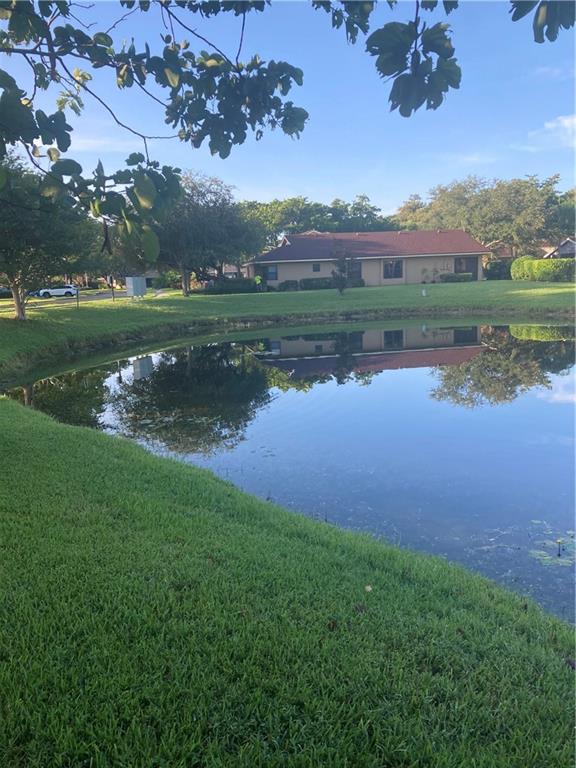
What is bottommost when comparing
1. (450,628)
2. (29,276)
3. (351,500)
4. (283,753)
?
(351,500)

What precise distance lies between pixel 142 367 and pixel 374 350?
8561 millimetres

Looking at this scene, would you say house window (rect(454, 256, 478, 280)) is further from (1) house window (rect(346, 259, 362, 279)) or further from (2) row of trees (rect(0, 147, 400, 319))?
(2) row of trees (rect(0, 147, 400, 319))

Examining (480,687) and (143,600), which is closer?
(480,687)

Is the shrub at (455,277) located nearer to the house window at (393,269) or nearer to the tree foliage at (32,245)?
the house window at (393,269)

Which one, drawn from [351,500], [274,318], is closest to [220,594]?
[351,500]

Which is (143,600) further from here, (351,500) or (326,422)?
(326,422)

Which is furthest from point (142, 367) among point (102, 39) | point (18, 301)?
point (102, 39)

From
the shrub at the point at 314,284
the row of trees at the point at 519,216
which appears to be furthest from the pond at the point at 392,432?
the row of trees at the point at 519,216

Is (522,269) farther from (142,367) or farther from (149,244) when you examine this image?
(149,244)

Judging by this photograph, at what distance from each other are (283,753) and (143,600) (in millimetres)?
1410

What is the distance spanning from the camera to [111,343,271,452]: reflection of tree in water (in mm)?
10867

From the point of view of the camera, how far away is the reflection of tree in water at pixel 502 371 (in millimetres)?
13469

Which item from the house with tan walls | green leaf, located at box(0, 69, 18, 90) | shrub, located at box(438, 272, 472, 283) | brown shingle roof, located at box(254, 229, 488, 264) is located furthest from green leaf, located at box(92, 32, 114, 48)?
shrub, located at box(438, 272, 472, 283)

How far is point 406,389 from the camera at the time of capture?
1462 cm
